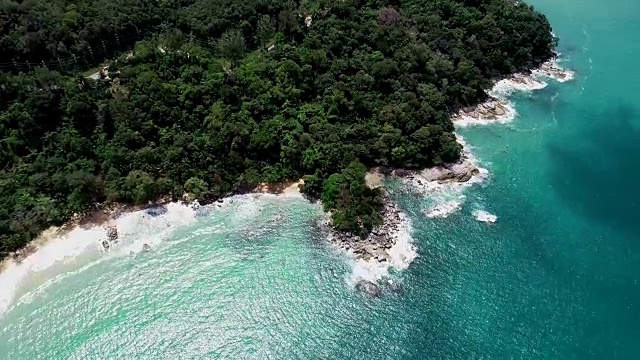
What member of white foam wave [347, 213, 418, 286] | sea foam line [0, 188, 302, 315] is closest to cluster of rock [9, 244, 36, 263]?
sea foam line [0, 188, 302, 315]

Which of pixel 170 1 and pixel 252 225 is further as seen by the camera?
pixel 170 1

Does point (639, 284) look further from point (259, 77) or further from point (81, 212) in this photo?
point (81, 212)

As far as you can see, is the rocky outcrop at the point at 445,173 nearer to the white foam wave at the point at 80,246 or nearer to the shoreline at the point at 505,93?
the shoreline at the point at 505,93

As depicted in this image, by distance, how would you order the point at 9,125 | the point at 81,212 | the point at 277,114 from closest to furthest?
the point at 81,212 → the point at 9,125 → the point at 277,114

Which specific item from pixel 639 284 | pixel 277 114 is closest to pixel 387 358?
pixel 639 284

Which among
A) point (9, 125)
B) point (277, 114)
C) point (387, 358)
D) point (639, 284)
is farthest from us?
point (277, 114)

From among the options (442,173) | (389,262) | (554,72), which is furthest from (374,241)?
(554,72)
